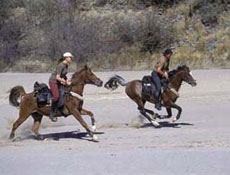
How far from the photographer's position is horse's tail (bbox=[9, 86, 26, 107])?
704 inches

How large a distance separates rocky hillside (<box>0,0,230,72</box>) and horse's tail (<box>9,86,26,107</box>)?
20.5m

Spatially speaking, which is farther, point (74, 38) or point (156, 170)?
point (74, 38)

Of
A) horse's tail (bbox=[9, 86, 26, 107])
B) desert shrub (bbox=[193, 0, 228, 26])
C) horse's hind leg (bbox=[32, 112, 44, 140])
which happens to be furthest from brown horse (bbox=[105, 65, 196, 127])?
desert shrub (bbox=[193, 0, 228, 26])

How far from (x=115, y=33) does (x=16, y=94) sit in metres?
29.3

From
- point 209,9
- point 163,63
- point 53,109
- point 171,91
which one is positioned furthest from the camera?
point 209,9

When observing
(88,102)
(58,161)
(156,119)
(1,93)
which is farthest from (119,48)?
(58,161)

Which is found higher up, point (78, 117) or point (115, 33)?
point (115, 33)

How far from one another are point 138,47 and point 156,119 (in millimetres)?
24097

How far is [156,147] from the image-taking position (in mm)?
15328

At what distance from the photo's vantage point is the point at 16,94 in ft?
59.1

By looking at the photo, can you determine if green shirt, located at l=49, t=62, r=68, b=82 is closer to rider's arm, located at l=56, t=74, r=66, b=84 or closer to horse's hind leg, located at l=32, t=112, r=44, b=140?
rider's arm, located at l=56, t=74, r=66, b=84

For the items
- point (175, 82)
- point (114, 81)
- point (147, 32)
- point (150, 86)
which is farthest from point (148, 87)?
point (147, 32)

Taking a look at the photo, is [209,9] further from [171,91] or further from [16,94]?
[16,94]

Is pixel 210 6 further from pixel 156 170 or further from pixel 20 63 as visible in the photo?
pixel 156 170
